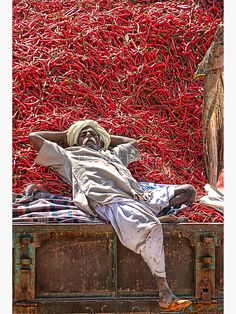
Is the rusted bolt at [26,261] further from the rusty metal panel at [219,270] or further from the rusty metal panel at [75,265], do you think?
the rusty metal panel at [219,270]

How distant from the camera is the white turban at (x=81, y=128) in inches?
193

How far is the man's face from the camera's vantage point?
486 cm

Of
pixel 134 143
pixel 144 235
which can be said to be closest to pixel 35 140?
pixel 134 143

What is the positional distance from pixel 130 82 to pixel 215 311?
216 centimetres

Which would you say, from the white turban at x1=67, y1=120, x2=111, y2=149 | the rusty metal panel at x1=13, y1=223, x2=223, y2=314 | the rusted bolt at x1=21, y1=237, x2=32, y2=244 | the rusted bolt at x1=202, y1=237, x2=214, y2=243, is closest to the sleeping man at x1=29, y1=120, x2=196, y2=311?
the white turban at x1=67, y1=120, x2=111, y2=149

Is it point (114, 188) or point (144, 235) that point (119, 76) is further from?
point (144, 235)

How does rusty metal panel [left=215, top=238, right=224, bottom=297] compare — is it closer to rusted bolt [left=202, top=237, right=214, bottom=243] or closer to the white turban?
rusted bolt [left=202, top=237, right=214, bottom=243]

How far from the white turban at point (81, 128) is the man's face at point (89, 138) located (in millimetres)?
27

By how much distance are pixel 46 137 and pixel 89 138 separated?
0.31 metres

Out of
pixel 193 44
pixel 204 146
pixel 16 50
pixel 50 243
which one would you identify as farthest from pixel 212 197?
pixel 16 50

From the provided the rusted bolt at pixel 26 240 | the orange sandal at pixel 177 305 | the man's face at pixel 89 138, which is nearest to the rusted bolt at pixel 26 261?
the rusted bolt at pixel 26 240

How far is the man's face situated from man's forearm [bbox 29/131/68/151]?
0.13 m

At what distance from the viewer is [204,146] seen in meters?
5.26

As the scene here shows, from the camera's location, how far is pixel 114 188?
445cm
